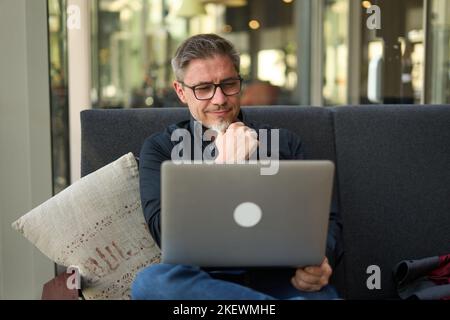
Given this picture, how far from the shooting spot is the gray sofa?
2203 millimetres

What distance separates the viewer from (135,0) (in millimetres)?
8852

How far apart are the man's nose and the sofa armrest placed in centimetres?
69

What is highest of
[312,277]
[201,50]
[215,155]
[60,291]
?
[201,50]

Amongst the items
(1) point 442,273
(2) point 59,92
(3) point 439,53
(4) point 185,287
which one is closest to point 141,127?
(2) point 59,92

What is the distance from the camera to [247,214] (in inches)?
53.7

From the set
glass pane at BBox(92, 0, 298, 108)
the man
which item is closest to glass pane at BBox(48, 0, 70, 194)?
the man

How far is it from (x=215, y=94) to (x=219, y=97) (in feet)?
0.05

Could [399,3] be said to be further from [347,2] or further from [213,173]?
[213,173]

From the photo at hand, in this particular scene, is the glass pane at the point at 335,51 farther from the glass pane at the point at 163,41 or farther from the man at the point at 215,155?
the man at the point at 215,155

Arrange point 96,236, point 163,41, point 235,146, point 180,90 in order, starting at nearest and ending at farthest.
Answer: point 235,146 < point 96,236 < point 180,90 < point 163,41

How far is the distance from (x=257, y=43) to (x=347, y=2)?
350cm

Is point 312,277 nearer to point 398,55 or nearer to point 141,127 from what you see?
point 141,127

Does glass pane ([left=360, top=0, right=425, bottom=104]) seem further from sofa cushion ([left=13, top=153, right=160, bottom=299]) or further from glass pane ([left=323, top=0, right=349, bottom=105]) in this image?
sofa cushion ([left=13, top=153, right=160, bottom=299])
